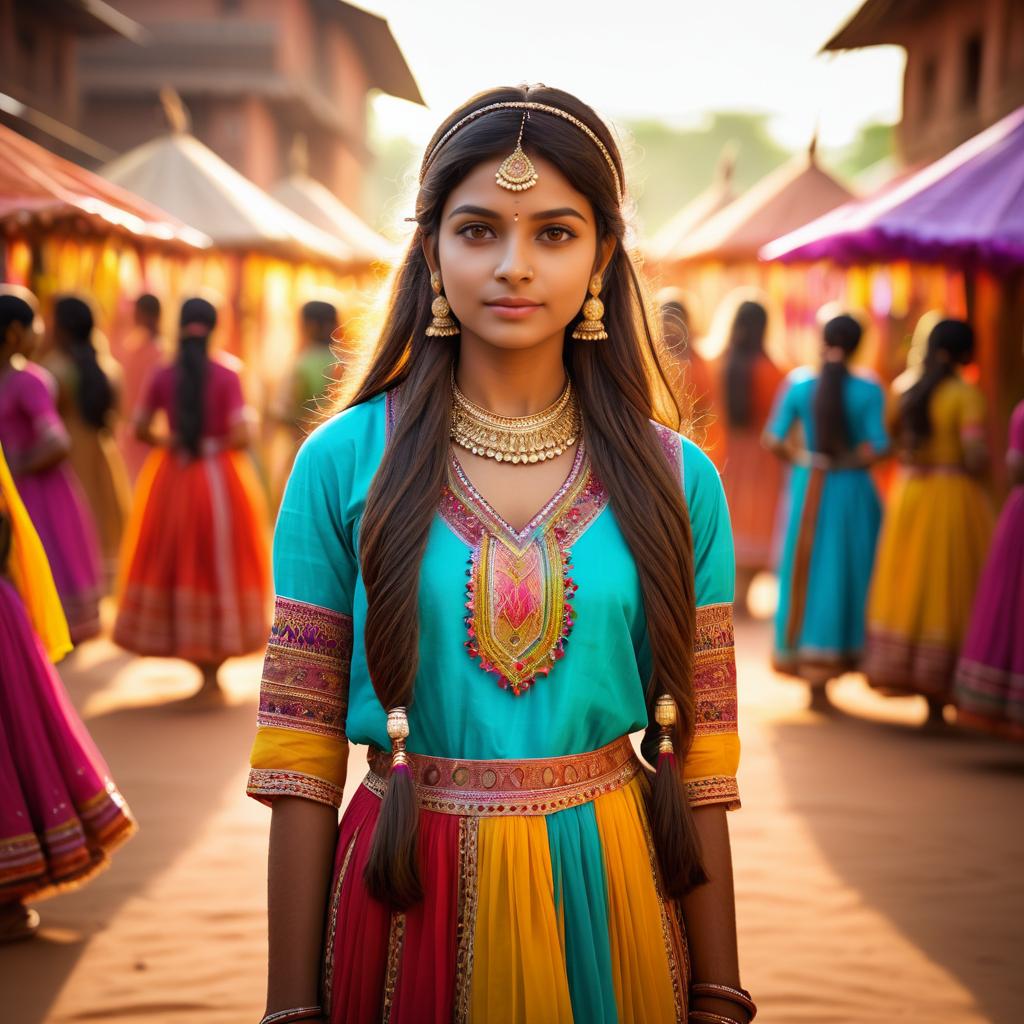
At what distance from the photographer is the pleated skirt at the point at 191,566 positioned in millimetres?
7504

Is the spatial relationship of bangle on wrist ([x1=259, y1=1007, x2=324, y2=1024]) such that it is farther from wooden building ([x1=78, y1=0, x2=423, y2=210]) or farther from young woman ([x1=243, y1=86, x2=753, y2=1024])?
wooden building ([x1=78, y1=0, x2=423, y2=210])

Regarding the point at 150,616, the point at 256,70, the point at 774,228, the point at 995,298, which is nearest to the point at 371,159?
the point at 256,70

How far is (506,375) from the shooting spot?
7.11ft

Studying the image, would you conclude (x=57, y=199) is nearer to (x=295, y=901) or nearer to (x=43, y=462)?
(x=43, y=462)

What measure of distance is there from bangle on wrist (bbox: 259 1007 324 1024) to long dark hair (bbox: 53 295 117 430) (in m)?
7.62

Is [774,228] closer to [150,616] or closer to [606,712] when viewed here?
[150,616]

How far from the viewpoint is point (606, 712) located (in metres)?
2.05

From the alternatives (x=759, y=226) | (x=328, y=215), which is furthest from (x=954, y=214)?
(x=328, y=215)

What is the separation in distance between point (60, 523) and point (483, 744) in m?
5.95

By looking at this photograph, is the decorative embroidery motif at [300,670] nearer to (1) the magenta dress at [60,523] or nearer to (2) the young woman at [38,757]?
(2) the young woman at [38,757]

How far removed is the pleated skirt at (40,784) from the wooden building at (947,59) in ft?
33.3

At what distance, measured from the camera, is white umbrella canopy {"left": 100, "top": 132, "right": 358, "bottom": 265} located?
1248 centimetres

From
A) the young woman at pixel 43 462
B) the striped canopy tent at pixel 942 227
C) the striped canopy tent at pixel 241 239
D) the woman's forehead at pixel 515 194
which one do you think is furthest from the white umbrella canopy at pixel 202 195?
the woman's forehead at pixel 515 194

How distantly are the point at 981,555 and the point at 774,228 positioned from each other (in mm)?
6625
